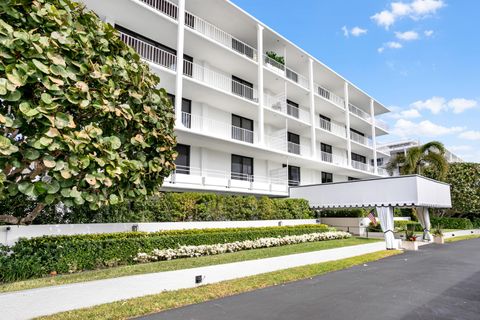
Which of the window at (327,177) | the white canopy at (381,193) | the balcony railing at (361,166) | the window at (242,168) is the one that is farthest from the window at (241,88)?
the balcony railing at (361,166)

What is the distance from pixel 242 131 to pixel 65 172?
60.2 feet

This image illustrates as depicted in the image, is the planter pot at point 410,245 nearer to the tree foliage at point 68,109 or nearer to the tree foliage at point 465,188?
the tree foliage at point 68,109

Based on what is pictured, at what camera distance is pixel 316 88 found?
3148 centimetres

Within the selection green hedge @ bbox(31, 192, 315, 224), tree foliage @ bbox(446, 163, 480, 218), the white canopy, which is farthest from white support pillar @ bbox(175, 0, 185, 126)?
tree foliage @ bbox(446, 163, 480, 218)

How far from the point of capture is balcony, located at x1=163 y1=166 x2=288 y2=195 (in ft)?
55.9

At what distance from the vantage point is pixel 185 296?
7.37m

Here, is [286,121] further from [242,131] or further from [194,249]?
[194,249]

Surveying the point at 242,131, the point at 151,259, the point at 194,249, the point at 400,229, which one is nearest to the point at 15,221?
the point at 151,259

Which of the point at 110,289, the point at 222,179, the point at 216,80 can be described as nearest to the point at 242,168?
the point at 222,179

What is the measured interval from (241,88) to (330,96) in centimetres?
1347

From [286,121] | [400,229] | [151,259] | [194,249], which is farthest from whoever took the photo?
[400,229]

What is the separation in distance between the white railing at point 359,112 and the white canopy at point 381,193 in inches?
597

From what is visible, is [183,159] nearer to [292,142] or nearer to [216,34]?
[216,34]

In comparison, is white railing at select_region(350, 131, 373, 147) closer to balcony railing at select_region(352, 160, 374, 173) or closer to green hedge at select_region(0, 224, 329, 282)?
balcony railing at select_region(352, 160, 374, 173)
